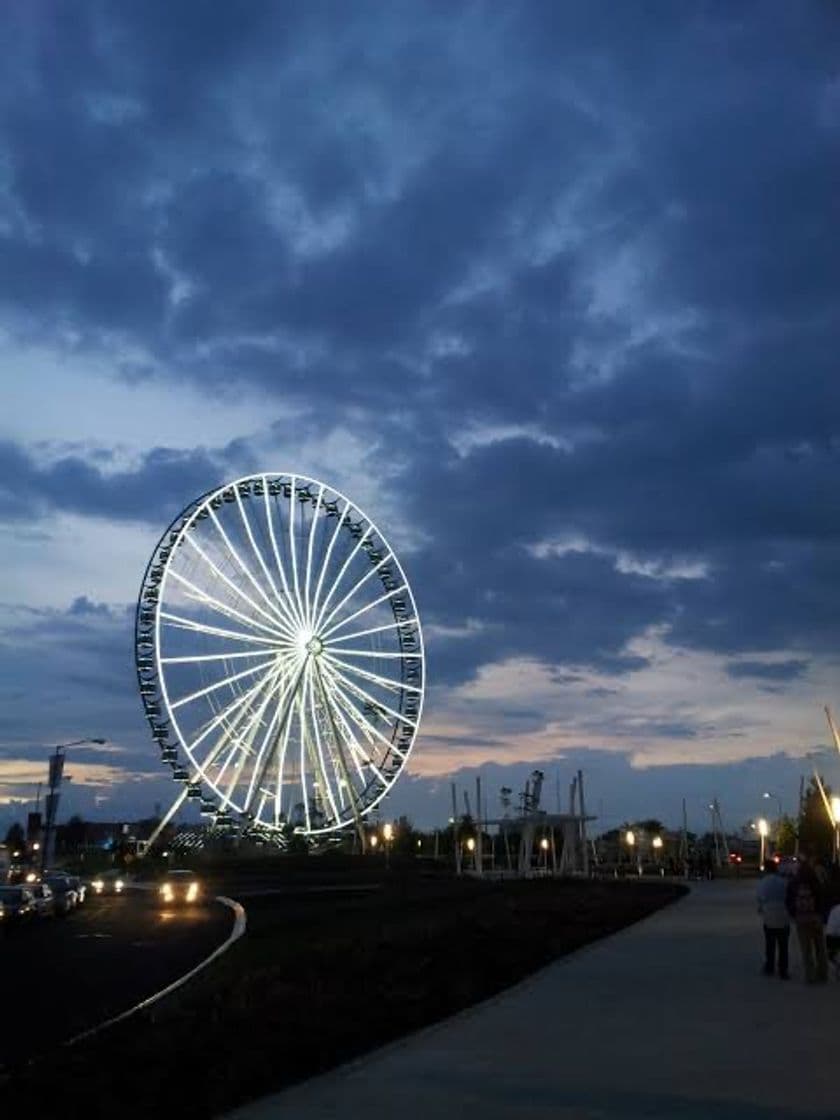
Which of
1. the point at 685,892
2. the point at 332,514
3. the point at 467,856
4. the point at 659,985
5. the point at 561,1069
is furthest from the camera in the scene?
the point at 467,856

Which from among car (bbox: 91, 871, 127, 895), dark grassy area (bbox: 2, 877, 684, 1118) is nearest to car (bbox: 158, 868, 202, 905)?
Answer: car (bbox: 91, 871, 127, 895)

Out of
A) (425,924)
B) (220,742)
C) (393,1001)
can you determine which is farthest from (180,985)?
(220,742)

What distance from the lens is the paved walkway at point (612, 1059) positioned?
8.11m

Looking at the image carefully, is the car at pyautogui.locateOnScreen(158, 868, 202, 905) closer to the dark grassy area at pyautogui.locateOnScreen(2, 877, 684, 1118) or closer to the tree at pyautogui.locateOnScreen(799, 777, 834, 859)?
the dark grassy area at pyautogui.locateOnScreen(2, 877, 684, 1118)

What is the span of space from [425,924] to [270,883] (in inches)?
1482

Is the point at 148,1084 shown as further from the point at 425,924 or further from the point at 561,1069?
the point at 425,924

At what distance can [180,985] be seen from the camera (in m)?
16.9

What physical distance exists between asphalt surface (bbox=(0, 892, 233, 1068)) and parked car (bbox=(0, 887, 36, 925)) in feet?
1.19

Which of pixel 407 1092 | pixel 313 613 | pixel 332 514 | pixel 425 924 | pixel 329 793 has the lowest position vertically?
pixel 407 1092

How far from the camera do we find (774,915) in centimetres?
1559

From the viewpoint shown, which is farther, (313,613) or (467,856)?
(467,856)

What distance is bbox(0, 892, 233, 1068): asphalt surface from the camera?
13.7 m

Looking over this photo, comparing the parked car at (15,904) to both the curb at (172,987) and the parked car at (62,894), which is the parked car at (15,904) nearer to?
the parked car at (62,894)

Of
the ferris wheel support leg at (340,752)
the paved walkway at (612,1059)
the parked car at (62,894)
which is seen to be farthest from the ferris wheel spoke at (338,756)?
the paved walkway at (612,1059)
